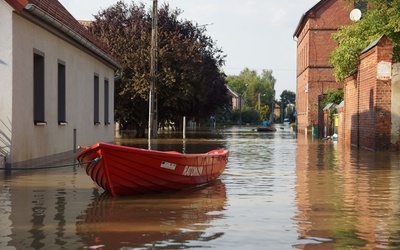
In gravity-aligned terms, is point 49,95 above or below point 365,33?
below

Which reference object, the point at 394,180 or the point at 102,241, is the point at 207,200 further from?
the point at 394,180

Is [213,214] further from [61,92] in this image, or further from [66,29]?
[61,92]

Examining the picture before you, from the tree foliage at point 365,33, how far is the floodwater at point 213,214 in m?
17.0

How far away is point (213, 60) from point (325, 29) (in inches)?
502

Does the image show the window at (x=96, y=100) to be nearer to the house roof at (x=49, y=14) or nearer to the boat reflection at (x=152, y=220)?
the house roof at (x=49, y=14)

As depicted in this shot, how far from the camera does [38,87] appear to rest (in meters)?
20.5

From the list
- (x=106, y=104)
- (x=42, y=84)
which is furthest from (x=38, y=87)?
(x=106, y=104)

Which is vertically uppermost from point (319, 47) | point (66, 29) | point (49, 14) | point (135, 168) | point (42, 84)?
point (319, 47)

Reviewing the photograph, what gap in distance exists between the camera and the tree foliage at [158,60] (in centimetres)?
4653

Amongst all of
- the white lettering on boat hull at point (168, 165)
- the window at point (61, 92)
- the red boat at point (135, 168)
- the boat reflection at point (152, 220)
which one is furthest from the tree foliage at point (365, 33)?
the boat reflection at point (152, 220)

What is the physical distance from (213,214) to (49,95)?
1174 centimetres

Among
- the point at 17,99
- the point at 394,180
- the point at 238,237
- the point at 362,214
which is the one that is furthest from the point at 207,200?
the point at 17,99

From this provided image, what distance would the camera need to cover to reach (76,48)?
1001 inches

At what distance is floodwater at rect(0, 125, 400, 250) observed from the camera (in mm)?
8453
